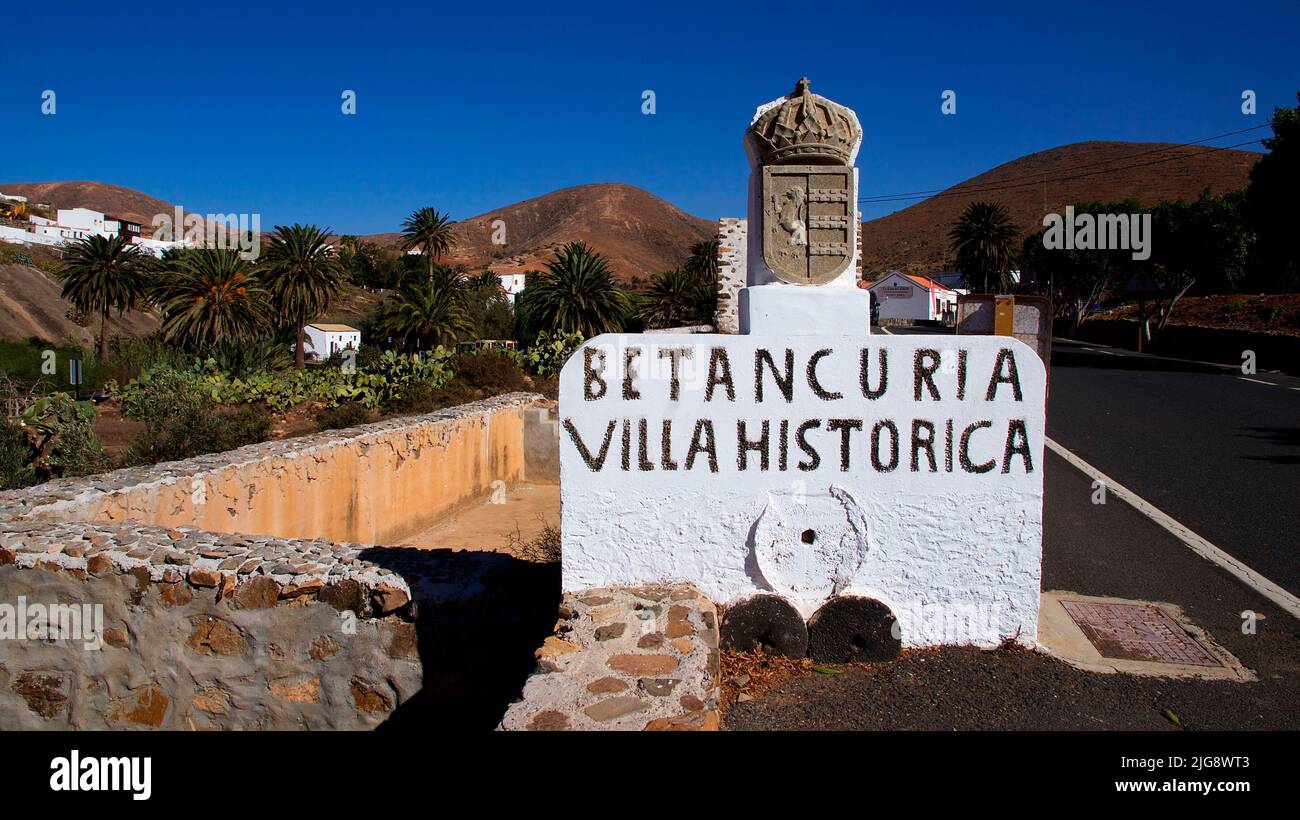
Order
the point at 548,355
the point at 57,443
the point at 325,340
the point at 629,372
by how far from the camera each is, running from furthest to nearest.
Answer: the point at 325,340 < the point at 548,355 < the point at 57,443 < the point at 629,372

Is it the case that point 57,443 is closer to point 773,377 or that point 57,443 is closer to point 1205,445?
point 773,377

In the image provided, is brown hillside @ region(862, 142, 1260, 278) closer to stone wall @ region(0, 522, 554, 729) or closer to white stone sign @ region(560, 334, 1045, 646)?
white stone sign @ region(560, 334, 1045, 646)

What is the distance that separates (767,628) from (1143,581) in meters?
3.71

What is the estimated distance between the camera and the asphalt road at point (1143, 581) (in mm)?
3752

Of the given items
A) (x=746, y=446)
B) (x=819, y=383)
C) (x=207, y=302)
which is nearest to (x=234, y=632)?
(x=746, y=446)

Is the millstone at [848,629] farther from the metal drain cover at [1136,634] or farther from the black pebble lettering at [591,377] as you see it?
the black pebble lettering at [591,377]

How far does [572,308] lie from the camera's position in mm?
28375

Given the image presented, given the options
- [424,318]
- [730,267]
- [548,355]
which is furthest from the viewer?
[424,318]

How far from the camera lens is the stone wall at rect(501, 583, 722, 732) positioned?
10.1 feet


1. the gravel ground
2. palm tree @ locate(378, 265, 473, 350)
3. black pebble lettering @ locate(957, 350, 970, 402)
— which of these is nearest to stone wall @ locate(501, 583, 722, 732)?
the gravel ground

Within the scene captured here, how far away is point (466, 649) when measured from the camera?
473cm

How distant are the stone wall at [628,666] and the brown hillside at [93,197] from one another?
430 feet

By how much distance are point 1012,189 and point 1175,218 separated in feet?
234

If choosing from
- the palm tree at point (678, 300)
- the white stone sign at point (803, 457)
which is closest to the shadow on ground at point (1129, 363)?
the palm tree at point (678, 300)
